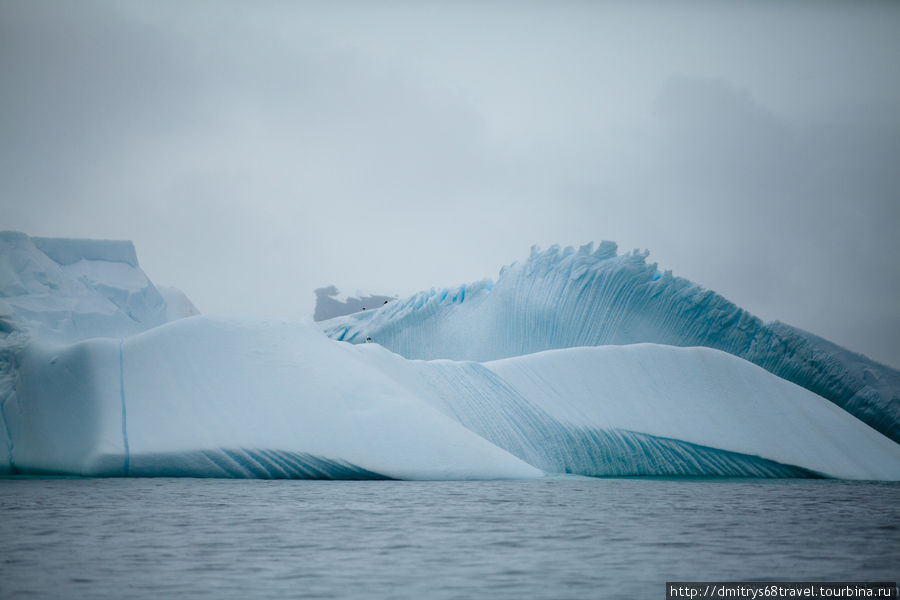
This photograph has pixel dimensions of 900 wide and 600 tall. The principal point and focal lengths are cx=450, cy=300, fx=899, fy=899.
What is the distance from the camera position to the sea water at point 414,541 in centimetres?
430

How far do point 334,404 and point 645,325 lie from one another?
7.50 metres

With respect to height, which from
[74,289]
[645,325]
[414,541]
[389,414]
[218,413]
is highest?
[74,289]

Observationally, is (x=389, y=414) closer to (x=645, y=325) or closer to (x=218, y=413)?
(x=218, y=413)

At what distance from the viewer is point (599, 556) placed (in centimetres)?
516

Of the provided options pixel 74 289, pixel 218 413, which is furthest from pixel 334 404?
pixel 74 289

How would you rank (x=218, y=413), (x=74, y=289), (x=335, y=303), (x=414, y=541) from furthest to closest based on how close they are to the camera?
1. (x=335, y=303)
2. (x=74, y=289)
3. (x=218, y=413)
4. (x=414, y=541)

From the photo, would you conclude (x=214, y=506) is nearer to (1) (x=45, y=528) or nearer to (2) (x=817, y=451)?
(1) (x=45, y=528)

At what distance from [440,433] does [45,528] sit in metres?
5.29

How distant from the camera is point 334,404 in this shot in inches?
422

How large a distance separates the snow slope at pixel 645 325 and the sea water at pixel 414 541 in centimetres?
685

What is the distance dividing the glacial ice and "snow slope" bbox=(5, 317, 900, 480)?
2 cm

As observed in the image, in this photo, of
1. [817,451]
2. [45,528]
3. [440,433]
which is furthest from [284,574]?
[817,451]

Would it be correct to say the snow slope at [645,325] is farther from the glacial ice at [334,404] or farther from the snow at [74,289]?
the snow at [74,289]

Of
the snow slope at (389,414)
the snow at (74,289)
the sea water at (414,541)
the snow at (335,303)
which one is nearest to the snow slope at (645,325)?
the snow slope at (389,414)
